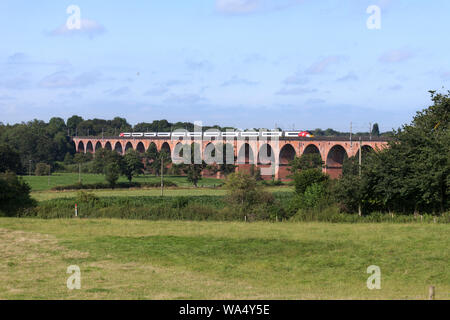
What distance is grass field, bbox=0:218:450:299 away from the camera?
1538 centimetres

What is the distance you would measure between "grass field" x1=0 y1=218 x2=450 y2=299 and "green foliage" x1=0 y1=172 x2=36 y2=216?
27.0ft

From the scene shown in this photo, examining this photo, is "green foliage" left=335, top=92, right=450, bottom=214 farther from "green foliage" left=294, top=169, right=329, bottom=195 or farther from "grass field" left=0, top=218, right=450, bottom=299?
"grass field" left=0, top=218, right=450, bottom=299

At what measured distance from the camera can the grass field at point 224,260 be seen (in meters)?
15.4

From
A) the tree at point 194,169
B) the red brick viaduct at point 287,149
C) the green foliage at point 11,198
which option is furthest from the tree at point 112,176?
the green foliage at point 11,198

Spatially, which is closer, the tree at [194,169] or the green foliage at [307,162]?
the green foliage at [307,162]

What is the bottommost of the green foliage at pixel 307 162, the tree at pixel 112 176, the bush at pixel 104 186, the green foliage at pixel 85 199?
the bush at pixel 104 186

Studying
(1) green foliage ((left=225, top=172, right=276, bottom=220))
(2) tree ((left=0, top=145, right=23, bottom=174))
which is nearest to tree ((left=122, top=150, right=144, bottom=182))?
(2) tree ((left=0, top=145, right=23, bottom=174))

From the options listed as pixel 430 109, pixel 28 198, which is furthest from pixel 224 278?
pixel 430 109

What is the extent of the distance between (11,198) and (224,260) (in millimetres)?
23413

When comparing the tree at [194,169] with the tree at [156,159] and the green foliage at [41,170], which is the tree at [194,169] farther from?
the green foliage at [41,170]

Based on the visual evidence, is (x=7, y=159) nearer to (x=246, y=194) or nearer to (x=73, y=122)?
(x=246, y=194)

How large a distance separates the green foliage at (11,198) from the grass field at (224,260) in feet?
27.0

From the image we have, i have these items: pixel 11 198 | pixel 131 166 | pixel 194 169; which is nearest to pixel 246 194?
pixel 11 198

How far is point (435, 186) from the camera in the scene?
111 feet
